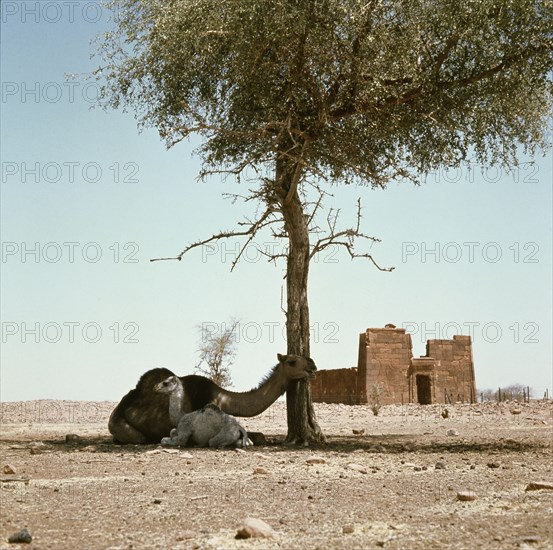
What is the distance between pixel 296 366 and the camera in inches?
610

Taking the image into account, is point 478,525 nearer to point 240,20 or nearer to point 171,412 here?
point 171,412

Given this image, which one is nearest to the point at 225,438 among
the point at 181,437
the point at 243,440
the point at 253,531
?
the point at 243,440

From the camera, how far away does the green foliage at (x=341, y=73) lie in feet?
49.3

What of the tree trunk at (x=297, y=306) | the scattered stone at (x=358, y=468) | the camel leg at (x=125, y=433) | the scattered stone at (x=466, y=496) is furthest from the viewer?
the tree trunk at (x=297, y=306)

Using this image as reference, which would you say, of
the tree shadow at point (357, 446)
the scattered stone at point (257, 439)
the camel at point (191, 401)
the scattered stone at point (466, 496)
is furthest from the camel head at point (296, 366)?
the scattered stone at point (466, 496)

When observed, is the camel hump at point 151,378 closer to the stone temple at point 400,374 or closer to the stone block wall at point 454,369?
the stone temple at point 400,374

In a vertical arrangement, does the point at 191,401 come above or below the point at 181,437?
→ above

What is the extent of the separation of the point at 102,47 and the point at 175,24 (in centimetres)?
285

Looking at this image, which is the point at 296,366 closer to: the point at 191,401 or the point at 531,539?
the point at 191,401


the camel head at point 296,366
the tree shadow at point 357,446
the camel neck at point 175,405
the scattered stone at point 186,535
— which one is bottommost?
the tree shadow at point 357,446

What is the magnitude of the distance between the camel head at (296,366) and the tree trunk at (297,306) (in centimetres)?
39

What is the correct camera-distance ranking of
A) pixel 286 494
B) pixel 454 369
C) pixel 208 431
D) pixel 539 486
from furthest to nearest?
pixel 454 369
pixel 208 431
pixel 539 486
pixel 286 494

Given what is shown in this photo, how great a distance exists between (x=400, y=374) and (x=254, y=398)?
25615 millimetres

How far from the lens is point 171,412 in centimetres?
1505
